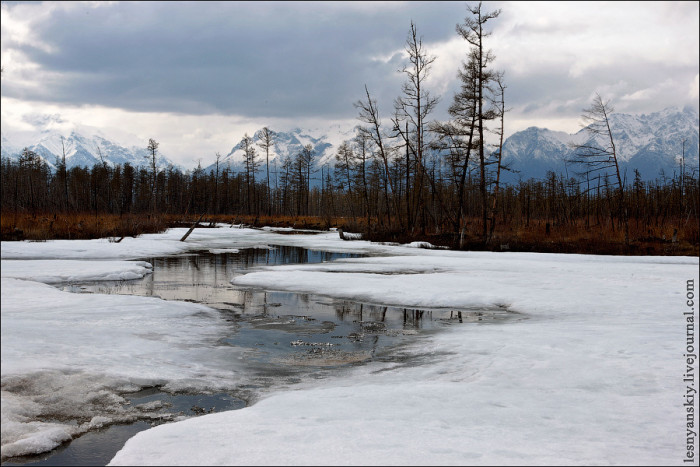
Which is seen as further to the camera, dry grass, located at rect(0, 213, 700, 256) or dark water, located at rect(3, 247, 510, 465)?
dry grass, located at rect(0, 213, 700, 256)

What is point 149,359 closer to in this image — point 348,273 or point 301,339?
point 301,339

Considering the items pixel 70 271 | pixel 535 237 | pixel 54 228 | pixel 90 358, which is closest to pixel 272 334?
pixel 90 358

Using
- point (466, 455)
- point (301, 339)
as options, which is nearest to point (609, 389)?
point (466, 455)

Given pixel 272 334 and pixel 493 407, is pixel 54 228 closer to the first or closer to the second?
pixel 272 334

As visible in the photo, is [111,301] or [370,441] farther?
[111,301]

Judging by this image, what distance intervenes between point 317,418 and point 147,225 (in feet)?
126

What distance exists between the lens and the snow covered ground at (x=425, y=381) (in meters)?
3.88

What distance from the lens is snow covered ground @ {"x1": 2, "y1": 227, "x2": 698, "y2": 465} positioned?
3885 mm

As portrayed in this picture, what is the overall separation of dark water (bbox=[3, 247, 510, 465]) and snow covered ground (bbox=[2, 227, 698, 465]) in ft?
1.10

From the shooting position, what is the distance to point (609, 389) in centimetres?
534

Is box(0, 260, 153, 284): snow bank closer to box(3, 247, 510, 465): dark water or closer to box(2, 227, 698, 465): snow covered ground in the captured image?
Answer: box(3, 247, 510, 465): dark water

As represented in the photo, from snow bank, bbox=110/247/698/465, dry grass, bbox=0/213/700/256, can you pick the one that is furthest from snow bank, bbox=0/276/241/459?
dry grass, bbox=0/213/700/256

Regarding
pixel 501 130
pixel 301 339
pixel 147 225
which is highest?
pixel 501 130

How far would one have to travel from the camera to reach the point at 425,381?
604cm
